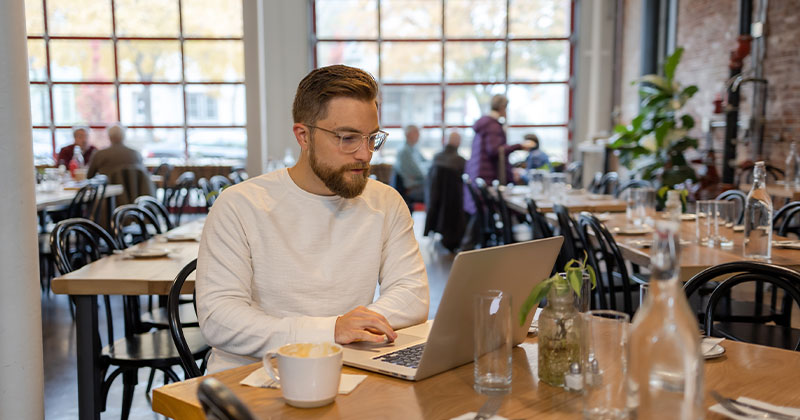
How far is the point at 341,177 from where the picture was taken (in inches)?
69.1

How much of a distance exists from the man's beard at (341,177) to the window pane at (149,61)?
10077 millimetres

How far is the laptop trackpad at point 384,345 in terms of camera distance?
1.45 metres

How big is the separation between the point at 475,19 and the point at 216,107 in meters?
4.12

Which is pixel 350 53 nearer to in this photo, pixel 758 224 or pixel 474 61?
pixel 474 61

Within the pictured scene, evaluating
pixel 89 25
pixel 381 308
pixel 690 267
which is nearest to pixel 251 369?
pixel 381 308

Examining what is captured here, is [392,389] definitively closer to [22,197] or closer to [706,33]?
[22,197]

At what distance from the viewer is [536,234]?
433 centimetres

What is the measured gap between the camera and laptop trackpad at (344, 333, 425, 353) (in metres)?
1.45

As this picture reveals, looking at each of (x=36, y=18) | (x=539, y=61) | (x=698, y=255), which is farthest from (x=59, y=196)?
(x=539, y=61)

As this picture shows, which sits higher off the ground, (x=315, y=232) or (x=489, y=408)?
(x=315, y=232)

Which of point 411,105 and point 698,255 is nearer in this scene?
point 698,255

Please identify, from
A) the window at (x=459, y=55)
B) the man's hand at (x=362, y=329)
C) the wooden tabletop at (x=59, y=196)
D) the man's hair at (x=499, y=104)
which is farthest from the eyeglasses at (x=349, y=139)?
the window at (x=459, y=55)

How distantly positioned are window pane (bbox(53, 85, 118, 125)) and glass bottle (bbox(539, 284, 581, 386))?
11.1 meters

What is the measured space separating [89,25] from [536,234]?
9.05m
